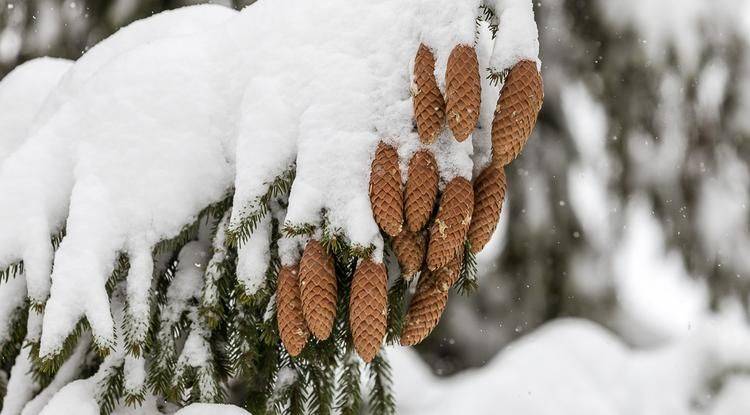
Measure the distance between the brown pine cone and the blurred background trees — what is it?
190 centimetres

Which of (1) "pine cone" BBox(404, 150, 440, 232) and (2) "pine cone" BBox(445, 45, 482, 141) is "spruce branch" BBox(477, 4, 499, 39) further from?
(1) "pine cone" BBox(404, 150, 440, 232)

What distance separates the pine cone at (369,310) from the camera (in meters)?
1.02

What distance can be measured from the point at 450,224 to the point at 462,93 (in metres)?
0.19

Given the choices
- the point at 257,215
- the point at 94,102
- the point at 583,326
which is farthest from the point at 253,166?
the point at 583,326

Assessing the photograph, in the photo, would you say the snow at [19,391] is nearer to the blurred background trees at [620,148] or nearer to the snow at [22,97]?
the snow at [22,97]

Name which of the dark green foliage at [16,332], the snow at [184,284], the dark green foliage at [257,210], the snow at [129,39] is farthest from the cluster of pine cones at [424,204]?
the snow at [129,39]

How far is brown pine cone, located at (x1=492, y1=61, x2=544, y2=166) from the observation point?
0.98m

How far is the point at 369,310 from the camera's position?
40.1 inches

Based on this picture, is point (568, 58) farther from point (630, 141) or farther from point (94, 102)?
point (94, 102)

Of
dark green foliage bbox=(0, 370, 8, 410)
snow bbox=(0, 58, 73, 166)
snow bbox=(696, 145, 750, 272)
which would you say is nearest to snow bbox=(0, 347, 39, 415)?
dark green foliage bbox=(0, 370, 8, 410)

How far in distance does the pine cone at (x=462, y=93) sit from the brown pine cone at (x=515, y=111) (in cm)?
4

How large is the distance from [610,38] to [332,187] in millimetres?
2018

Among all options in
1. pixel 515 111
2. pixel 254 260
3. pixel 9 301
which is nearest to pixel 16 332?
pixel 9 301

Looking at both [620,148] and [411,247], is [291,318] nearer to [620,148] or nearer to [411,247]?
[411,247]
